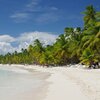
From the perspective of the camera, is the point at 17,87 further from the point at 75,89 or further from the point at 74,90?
the point at 74,90

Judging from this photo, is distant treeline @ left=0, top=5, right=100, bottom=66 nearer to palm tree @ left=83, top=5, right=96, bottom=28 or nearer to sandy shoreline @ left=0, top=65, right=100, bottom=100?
palm tree @ left=83, top=5, right=96, bottom=28

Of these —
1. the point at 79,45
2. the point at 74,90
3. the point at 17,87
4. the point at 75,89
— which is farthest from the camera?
the point at 79,45

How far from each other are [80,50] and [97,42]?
45.0 ft

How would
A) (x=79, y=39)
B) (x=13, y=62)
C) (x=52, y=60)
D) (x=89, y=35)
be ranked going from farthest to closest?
(x=13, y=62) < (x=52, y=60) < (x=79, y=39) < (x=89, y=35)

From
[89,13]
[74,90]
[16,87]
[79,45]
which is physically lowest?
[16,87]

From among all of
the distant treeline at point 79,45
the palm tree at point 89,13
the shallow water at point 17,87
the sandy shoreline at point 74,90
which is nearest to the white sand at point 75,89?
the sandy shoreline at point 74,90

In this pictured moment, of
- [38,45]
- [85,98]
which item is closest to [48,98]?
[85,98]

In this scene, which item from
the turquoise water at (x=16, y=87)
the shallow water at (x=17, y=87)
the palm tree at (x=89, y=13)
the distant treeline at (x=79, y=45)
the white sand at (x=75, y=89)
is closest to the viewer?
the white sand at (x=75, y=89)

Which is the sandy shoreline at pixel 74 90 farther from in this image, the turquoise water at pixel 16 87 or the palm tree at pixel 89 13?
the palm tree at pixel 89 13

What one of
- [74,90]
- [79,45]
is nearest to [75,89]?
[74,90]

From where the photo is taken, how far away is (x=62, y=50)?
63.2m

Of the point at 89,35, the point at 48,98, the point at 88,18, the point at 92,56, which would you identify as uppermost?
the point at 88,18

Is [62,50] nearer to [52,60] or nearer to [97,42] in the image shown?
[52,60]

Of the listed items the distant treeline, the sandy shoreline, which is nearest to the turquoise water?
the sandy shoreline
